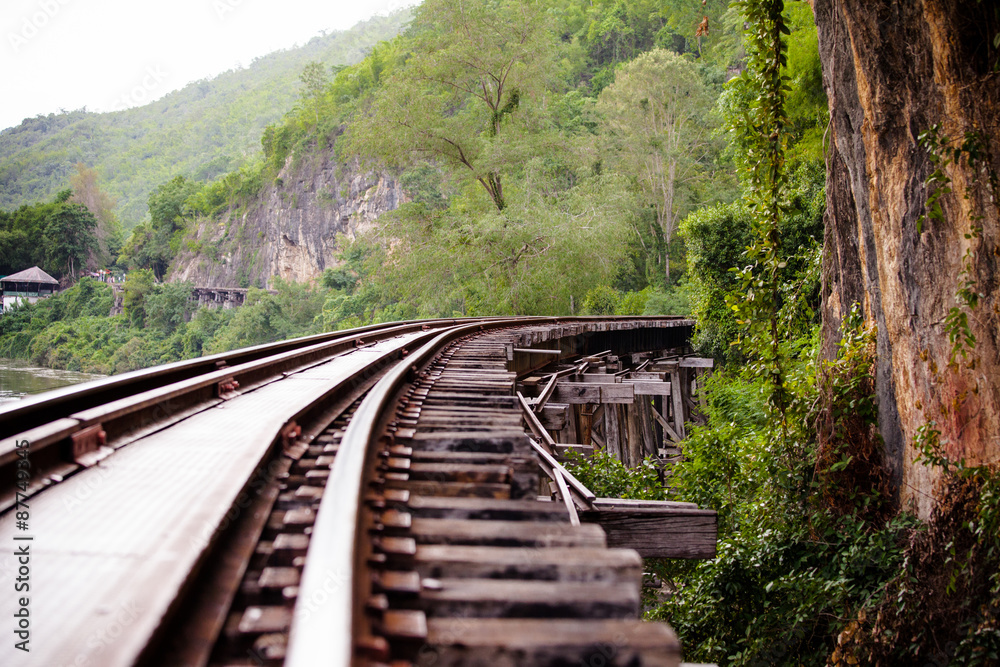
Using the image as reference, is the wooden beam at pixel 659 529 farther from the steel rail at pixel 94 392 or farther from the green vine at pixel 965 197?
the steel rail at pixel 94 392

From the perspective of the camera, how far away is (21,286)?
586 inches

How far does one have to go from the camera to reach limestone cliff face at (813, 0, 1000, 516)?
3.30 metres

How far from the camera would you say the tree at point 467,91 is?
2308 cm

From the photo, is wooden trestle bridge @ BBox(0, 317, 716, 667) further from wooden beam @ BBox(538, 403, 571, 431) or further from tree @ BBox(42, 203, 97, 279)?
tree @ BBox(42, 203, 97, 279)

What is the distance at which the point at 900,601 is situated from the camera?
3414 millimetres

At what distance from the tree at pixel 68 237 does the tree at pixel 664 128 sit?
23496 mm

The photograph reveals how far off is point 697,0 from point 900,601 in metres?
49.3

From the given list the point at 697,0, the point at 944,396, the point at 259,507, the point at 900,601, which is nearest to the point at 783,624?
the point at 900,601

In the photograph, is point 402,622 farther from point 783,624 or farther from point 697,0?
point 697,0

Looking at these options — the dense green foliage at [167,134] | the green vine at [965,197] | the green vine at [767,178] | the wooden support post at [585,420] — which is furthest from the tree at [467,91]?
the green vine at [965,197]

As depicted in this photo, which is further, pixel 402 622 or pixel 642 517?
pixel 642 517

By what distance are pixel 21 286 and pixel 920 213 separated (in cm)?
1748

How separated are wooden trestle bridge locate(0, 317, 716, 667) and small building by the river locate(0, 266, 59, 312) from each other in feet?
42.3

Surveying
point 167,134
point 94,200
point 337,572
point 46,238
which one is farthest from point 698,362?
point 167,134
